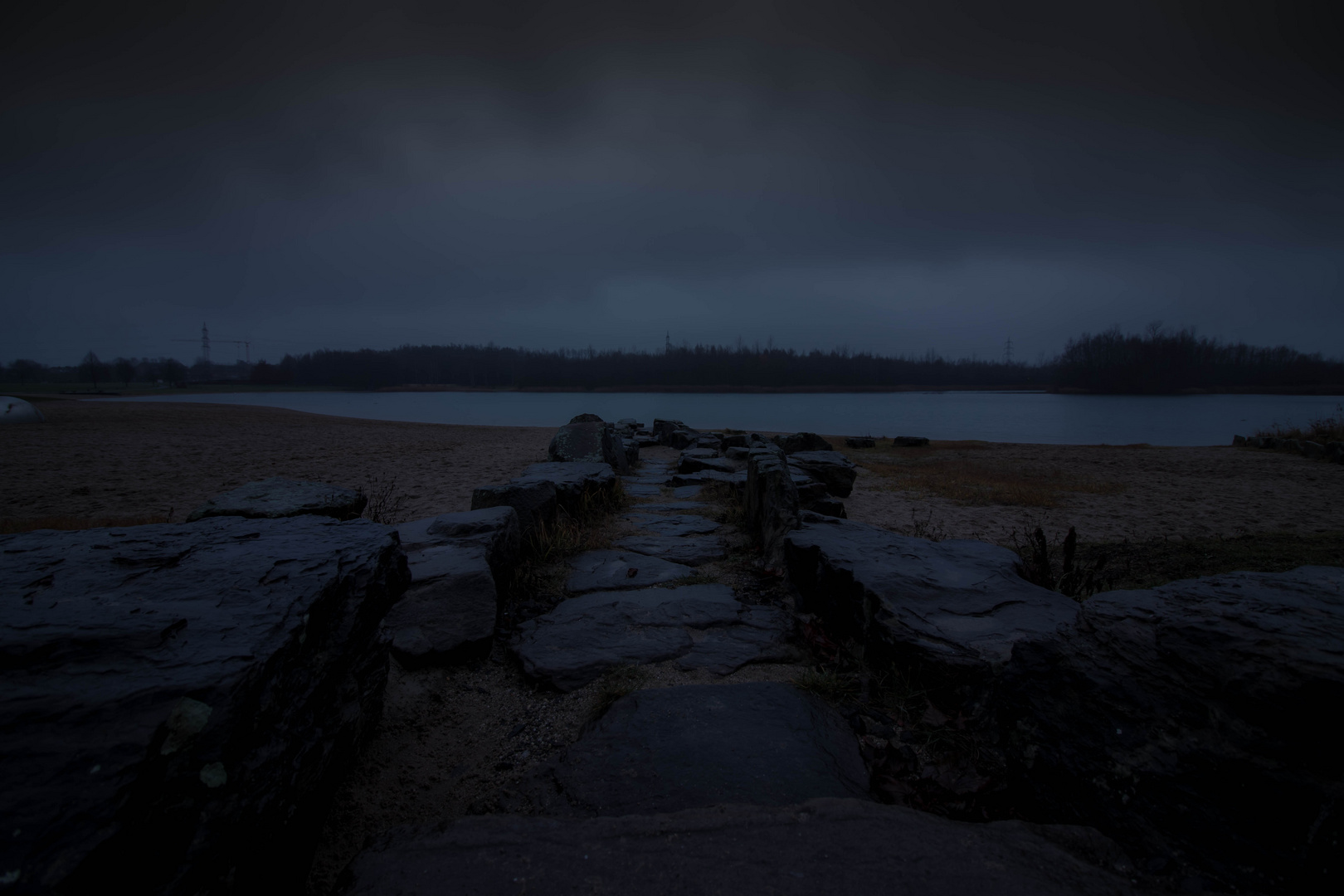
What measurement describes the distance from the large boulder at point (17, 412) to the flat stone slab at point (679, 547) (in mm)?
22802

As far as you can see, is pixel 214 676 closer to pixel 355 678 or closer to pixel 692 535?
pixel 355 678

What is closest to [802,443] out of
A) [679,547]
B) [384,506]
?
[679,547]

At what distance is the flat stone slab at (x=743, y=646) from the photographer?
2574mm

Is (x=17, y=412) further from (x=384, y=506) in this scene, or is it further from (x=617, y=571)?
(x=617, y=571)

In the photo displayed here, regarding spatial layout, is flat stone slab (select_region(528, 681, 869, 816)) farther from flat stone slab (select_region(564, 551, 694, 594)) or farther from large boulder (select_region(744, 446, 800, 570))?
large boulder (select_region(744, 446, 800, 570))

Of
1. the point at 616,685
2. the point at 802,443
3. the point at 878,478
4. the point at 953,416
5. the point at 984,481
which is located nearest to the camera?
the point at 616,685

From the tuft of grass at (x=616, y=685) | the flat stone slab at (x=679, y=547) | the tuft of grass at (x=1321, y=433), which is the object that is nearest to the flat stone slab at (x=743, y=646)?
the tuft of grass at (x=616, y=685)

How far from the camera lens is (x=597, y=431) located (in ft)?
27.5

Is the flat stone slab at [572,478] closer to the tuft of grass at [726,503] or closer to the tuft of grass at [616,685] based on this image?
the tuft of grass at [726,503]

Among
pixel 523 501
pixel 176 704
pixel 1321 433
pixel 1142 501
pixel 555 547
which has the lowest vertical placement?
pixel 1142 501

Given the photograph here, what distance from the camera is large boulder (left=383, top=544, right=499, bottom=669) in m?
2.51

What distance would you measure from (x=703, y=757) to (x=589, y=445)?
665 cm

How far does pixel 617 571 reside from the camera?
3891 millimetres

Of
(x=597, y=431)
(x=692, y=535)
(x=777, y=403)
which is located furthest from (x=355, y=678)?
(x=777, y=403)
